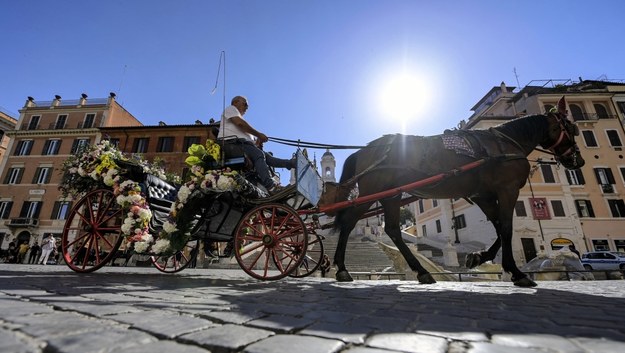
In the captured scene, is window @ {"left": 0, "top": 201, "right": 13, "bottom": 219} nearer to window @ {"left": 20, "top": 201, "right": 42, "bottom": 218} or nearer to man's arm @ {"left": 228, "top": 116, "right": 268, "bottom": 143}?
window @ {"left": 20, "top": 201, "right": 42, "bottom": 218}

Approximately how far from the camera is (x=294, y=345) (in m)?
1.05

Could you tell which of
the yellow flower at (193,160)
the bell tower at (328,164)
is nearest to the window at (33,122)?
the bell tower at (328,164)

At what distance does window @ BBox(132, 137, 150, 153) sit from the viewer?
30.0 metres

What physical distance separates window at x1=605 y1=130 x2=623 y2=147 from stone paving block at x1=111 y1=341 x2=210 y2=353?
127 feet

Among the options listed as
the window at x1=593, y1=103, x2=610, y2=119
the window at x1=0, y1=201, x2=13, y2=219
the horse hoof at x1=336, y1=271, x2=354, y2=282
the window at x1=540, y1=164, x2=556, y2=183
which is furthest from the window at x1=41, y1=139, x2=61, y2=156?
the window at x1=593, y1=103, x2=610, y2=119

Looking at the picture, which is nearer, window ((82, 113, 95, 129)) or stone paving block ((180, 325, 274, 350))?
stone paving block ((180, 325, 274, 350))

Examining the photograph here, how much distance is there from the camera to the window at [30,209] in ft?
90.4

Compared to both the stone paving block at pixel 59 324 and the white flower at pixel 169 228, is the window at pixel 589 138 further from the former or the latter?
the stone paving block at pixel 59 324

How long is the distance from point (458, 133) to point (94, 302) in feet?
15.4

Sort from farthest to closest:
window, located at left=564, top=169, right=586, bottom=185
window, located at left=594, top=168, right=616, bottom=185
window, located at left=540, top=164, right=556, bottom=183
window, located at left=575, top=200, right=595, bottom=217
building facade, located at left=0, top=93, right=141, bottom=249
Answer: building facade, located at left=0, top=93, right=141, bottom=249, window, located at left=594, top=168, right=616, bottom=185, window, located at left=564, top=169, right=586, bottom=185, window, located at left=540, top=164, right=556, bottom=183, window, located at left=575, top=200, right=595, bottom=217

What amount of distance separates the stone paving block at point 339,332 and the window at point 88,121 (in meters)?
38.1

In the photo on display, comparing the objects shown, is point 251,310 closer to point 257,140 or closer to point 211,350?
point 211,350

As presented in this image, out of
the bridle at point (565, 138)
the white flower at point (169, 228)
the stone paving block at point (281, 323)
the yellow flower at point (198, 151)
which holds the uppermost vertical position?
the bridle at point (565, 138)

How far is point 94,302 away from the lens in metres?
1.81
